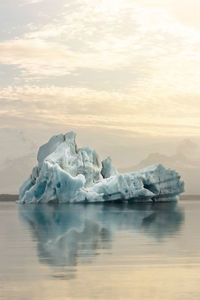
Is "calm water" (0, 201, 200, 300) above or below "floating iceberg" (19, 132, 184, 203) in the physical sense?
above

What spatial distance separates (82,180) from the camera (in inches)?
2003

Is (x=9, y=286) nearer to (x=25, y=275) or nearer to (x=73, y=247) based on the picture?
(x=25, y=275)

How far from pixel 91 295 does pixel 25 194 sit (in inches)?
2033

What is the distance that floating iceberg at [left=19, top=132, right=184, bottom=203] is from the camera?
5191 cm

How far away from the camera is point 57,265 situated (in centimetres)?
937

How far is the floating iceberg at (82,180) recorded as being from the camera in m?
51.9

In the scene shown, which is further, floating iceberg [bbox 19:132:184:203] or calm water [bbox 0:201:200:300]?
floating iceberg [bbox 19:132:184:203]

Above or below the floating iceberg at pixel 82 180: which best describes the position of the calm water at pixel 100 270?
above

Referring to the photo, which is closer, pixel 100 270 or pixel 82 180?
pixel 100 270

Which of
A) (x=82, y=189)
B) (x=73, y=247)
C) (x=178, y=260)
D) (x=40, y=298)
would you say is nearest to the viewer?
(x=40, y=298)

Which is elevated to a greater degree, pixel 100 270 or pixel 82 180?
pixel 100 270

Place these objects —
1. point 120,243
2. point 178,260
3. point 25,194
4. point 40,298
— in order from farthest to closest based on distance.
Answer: point 25,194, point 120,243, point 178,260, point 40,298

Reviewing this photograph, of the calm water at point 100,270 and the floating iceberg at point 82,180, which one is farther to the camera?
the floating iceberg at point 82,180

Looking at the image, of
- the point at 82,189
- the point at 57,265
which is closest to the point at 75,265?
the point at 57,265
